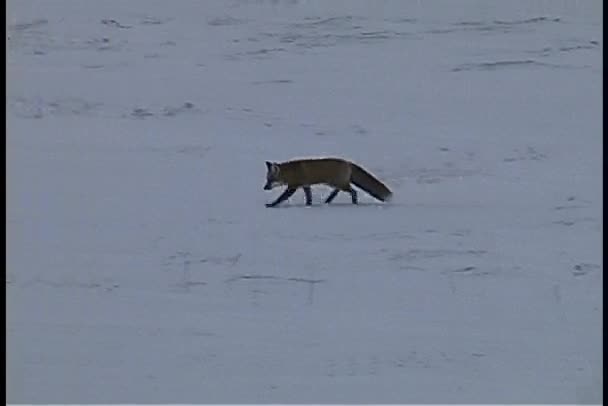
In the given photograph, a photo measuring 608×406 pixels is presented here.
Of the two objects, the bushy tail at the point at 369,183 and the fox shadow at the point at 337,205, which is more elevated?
the bushy tail at the point at 369,183

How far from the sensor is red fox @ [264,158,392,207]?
1.78 m

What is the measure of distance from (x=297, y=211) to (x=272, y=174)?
7 cm

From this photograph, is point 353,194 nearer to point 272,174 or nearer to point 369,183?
point 369,183

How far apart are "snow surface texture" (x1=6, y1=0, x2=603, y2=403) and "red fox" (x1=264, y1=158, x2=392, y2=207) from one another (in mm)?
16

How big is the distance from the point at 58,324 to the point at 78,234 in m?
0.14

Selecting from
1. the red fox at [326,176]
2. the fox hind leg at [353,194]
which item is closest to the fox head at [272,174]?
the red fox at [326,176]

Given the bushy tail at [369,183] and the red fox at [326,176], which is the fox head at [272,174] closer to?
the red fox at [326,176]

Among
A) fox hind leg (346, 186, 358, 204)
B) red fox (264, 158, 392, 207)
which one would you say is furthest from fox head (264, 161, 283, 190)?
fox hind leg (346, 186, 358, 204)

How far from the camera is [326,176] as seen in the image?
1780 millimetres

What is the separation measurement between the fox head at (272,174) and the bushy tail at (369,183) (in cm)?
12

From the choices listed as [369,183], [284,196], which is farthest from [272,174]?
[369,183]

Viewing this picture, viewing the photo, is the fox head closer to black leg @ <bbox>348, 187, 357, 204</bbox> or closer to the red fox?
the red fox

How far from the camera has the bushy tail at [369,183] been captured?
1775 mm

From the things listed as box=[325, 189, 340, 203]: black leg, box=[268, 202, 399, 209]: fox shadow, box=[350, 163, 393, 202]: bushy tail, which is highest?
box=[350, 163, 393, 202]: bushy tail
